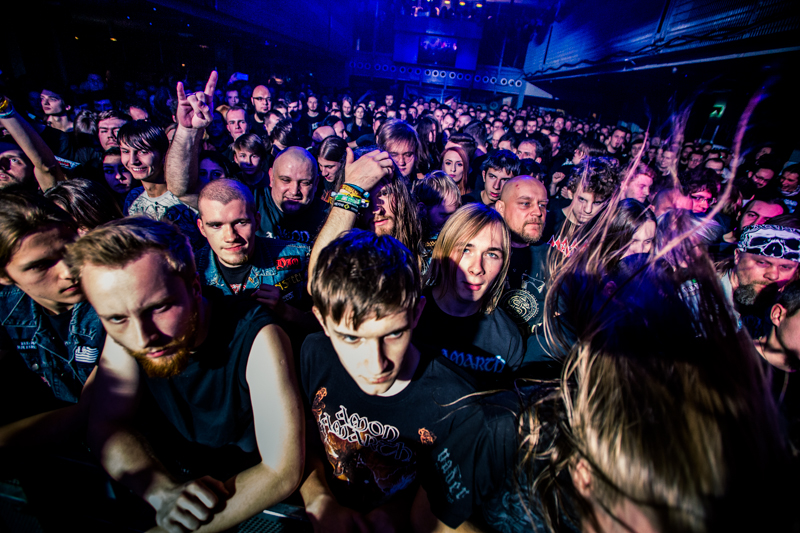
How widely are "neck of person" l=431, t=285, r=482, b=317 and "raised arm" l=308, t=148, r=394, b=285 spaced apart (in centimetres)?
69

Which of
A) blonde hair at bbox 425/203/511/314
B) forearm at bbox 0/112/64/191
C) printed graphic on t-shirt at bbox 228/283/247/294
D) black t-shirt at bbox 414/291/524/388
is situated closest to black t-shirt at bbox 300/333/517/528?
black t-shirt at bbox 414/291/524/388

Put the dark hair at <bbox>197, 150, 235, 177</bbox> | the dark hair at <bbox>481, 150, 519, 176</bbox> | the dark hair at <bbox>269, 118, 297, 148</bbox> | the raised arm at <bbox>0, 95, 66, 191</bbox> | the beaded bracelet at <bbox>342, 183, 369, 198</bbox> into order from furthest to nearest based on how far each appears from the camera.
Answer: the dark hair at <bbox>269, 118, 297, 148</bbox> < the dark hair at <bbox>481, 150, 519, 176</bbox> < the dark hair at <bbox>197, 150, 235, 177</bbox> < the raised arm at <bbox>0, 95, 66, 191</bbox> < the beaded bracelet at <bbox>342, 183, 369, 198</bbox>

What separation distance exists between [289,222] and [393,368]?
84.5 inches

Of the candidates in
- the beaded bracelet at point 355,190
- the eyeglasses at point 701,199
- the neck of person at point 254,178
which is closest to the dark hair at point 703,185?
the eyeglasses at point 701,199

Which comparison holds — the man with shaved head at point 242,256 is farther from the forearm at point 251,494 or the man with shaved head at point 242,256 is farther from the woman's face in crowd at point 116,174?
the woman's face in crowd at point 116,174

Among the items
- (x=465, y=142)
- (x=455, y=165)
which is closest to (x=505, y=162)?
(x=455, y=165)

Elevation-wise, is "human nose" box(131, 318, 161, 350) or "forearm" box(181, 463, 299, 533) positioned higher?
"human nose" box(131, 318, 161, 350)

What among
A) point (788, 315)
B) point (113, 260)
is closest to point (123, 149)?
point (113, 260)

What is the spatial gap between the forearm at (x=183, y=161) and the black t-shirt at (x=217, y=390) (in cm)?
162

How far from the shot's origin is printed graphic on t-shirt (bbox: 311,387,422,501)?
1340 millimetres

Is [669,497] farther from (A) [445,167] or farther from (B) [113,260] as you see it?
(A) [445,167]

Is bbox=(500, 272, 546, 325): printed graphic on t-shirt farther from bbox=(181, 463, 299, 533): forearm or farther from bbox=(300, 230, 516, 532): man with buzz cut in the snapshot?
bbox=(181, 463, 299, 533): forearm

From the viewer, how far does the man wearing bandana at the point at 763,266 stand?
2.42 meters

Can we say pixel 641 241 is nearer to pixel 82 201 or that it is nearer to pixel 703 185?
pixel 703 185
